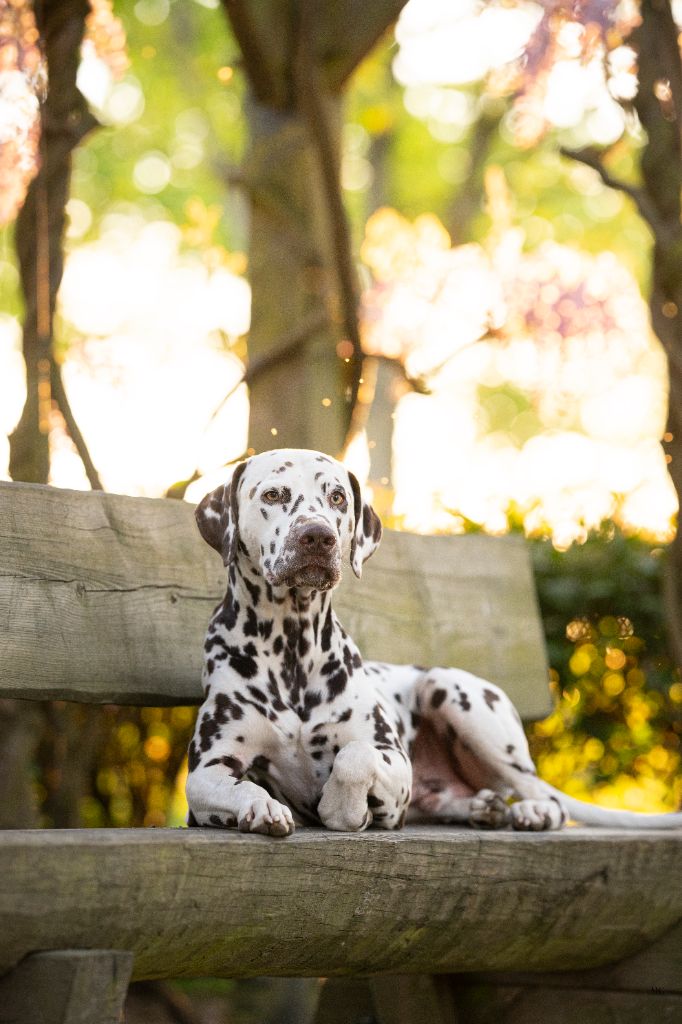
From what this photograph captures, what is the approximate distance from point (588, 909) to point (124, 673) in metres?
1.39

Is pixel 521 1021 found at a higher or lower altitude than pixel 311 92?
lower

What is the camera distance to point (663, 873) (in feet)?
11.2

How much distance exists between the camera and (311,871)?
2600 mm

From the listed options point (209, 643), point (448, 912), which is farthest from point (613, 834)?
point (209, 643)

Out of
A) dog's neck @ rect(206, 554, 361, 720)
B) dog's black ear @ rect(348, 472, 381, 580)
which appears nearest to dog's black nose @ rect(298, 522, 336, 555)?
dog's neck @ rect(206, 554, 361, 720)

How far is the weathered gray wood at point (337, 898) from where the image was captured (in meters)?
2.19

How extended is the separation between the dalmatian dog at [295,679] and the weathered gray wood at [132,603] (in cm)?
30

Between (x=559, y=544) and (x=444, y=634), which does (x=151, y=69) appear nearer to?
(x=559, y=544)

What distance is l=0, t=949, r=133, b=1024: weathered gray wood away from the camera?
216cm

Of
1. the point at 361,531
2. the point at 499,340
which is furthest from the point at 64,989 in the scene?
the point at 499,340

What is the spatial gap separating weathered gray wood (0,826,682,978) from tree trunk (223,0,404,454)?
2.18 meters

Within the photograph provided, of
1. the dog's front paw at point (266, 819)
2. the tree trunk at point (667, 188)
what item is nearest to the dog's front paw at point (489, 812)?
the dog's front paw at point (266, 819)

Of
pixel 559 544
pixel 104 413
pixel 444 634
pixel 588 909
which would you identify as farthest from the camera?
pixel 104 413

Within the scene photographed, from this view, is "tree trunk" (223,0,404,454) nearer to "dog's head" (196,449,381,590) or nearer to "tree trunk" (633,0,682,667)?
"tree trunk" (633,0,682,667)
